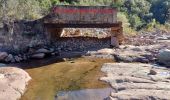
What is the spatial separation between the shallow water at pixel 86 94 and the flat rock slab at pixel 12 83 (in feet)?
7.60

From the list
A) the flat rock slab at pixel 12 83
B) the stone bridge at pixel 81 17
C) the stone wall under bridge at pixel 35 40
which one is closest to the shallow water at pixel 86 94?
the flat rock slab at pixel 12 83

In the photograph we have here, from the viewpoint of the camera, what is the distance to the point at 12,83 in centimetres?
2288

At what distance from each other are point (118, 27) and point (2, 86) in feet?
49.2

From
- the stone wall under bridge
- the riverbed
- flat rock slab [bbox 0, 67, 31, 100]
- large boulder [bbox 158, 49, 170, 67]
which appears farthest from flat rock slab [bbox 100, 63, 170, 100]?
the stone wall under bridge

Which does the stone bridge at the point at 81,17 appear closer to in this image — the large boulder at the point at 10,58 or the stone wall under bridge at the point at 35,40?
the stone wall under bridge at the point at 35,40

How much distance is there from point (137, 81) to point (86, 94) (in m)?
3.21

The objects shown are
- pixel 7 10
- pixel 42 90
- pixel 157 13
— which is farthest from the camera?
pixel 157 13

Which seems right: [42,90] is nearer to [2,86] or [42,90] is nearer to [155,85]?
[2,86]

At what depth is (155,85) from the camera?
2186 centimetres

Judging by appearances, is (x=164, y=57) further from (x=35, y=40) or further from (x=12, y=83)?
(x=12, y=83)

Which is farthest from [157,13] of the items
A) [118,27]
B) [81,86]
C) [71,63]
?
[81,86]

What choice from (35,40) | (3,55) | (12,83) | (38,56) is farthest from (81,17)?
(12,83)

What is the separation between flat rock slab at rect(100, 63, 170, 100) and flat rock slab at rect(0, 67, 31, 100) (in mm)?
5012

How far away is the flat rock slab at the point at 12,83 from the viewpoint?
21.2 metres
